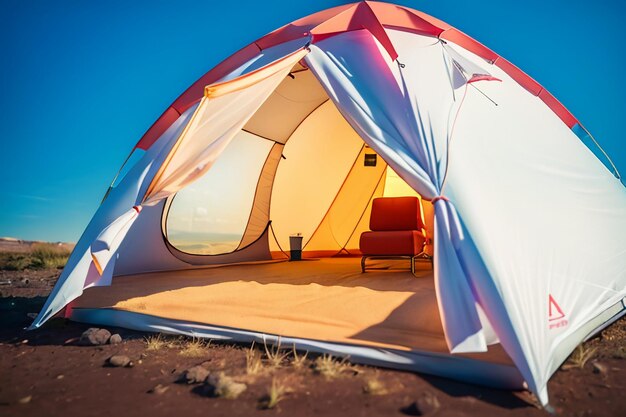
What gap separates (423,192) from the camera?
3.17m

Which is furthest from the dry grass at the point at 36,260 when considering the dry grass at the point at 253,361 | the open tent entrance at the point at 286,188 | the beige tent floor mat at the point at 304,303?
the dry grass at the point at 253,361

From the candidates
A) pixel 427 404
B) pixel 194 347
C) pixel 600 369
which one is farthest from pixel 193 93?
pixel 600 369

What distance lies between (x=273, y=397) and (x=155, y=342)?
1.48 metres

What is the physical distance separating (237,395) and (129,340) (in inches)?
61.7

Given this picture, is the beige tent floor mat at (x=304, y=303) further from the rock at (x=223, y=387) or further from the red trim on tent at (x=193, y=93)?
the red trim on tent at (x=193, y=93)

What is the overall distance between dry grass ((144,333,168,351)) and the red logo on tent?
2.69 metres

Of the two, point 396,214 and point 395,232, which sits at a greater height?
point 396,214

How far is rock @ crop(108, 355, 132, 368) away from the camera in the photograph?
3035 millimetres

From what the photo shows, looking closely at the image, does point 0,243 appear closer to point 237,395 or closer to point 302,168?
point 302,168

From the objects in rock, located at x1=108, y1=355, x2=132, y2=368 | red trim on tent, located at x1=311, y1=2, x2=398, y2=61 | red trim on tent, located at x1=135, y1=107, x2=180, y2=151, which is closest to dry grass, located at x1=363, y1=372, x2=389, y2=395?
rock, located at x1=108, y1=355, x2=132, y2=368

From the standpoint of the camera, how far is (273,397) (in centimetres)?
234

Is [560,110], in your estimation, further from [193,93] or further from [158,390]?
[158,390]

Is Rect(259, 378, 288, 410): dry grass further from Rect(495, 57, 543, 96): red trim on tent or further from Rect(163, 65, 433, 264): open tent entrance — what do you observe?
Rect(495, 57, 543, 96): red trim on tent

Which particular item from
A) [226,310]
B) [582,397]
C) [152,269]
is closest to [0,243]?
[152,269]
